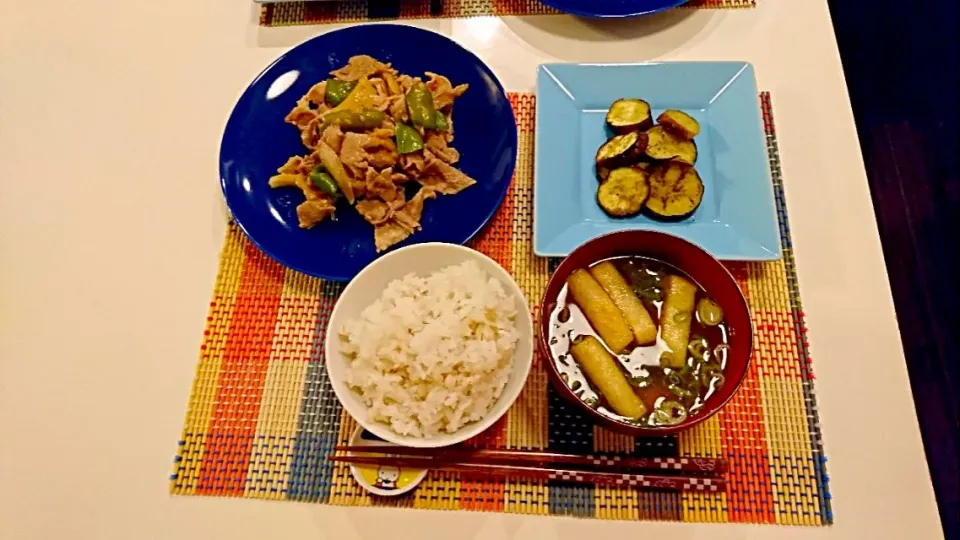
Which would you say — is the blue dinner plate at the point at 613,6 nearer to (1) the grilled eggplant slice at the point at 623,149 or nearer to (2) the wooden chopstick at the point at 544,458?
(1) the grilled eggplant slice at the point at 623,149

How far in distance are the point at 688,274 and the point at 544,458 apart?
52 cm

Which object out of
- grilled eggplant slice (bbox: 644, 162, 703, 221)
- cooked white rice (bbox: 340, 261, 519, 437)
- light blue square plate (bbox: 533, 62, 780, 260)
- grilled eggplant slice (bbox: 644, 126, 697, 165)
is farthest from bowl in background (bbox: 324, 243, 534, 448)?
grilled eggplant slice (bbox: 644, 126, 697, 165)

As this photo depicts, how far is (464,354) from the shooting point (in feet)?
4.19

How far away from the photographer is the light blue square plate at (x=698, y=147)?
1.54 m

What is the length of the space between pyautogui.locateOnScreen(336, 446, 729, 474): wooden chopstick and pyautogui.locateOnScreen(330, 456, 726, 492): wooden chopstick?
13mm

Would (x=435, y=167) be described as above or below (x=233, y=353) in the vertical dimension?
above

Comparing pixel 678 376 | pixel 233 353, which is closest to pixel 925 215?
pixel 678 376

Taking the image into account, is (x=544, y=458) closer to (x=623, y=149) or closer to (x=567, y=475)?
(x=567, y=475)

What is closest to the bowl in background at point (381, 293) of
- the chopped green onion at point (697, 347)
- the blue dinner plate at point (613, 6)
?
the chopped green onion at point (697, 347)

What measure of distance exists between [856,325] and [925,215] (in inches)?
53.0

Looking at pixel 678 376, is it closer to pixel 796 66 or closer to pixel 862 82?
pixel 796 66

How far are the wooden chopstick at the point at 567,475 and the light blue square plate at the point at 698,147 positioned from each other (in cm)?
52

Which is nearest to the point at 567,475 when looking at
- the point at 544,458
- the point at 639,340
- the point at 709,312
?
the point at 544,458

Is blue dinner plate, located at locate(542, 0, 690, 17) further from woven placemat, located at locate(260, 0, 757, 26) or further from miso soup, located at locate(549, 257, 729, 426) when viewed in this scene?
miso soup, located at locate(549, 257, 729, 426)
